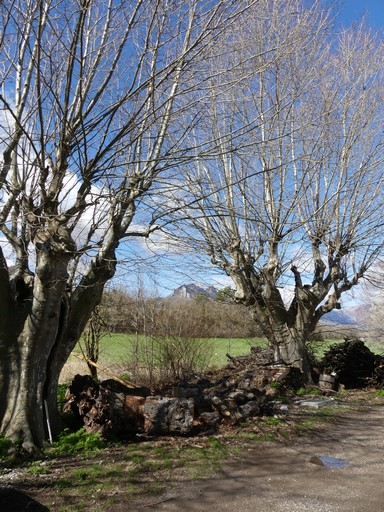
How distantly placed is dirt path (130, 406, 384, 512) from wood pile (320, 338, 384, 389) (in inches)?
235

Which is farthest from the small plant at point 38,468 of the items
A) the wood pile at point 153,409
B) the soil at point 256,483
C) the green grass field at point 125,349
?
the green grass field at point 125,349

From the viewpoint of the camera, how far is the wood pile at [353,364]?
42.1 feet

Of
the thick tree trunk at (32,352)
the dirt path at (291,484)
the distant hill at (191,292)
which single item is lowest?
the dirt path at (291,484)

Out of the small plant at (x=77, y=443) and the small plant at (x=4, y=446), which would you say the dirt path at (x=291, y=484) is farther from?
the small plant at (x=4, y=446)

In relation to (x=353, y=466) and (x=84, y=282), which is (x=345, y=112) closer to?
(x=84, y=282)

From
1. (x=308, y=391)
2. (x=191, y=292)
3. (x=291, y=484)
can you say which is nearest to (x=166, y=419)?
(x=291, y=484)

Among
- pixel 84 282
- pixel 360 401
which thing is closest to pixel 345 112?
pixel 360 401

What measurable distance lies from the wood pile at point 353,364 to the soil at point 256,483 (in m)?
6.04

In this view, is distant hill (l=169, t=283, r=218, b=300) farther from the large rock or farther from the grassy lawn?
the large rock

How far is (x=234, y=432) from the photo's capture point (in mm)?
7324

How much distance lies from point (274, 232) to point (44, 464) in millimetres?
7001

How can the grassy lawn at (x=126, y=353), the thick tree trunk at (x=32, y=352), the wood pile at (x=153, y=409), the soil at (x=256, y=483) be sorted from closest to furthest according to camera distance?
the soil at (x=256, y=483) → the thick tree trunk at (x=32, y=352) → the wood pile at (x=153, y=409) → the grassy lawn at (x=126, y=353)

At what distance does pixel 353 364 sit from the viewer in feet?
43.4

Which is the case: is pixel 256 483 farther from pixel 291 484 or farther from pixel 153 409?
pixel 153 409
